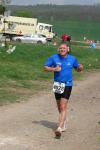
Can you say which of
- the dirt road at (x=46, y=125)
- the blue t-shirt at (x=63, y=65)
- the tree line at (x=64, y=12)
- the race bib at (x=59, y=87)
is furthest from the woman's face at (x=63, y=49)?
the tree line at (x=64, y=12)

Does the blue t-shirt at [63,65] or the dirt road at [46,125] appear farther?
the blue t-shirt at [63,65]

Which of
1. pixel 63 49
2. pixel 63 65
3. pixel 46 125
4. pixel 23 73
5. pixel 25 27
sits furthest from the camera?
pixel 25 27

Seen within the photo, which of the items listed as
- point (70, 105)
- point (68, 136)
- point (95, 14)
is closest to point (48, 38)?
point (95, 14)

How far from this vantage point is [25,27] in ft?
232

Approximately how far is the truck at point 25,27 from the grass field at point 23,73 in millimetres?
34106

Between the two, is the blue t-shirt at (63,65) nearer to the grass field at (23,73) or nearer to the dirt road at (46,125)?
the dirt road at (46,125)

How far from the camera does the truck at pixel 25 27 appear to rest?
67.8m

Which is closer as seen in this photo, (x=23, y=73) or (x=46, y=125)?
(x=46, y=125)

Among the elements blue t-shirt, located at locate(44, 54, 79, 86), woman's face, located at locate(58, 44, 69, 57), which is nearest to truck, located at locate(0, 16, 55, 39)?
blue t-shirt, located at locate(44, 54, 79, 86)

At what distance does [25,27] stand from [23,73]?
50219 millimetres

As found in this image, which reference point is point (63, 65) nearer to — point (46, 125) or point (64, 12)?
point (46, 125)

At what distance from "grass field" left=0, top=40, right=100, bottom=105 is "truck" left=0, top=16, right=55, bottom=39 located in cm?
3411

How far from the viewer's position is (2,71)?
20391 mm

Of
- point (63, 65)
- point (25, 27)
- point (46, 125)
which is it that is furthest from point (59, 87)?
point (25, 27)
